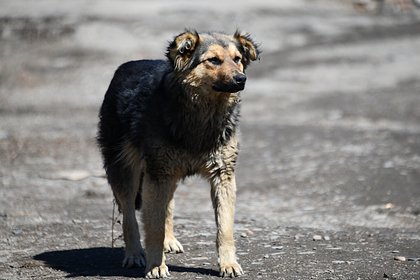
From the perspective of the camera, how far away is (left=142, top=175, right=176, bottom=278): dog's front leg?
743 centimetres

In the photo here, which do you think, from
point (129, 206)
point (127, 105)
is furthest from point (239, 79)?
point (129, 206)

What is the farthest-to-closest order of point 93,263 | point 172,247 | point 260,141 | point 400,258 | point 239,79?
point 260,141, point 172,247, point 93,263, point 400,258, point 239,79

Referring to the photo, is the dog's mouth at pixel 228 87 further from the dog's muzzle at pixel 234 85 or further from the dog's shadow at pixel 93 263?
the dog's shadow at pixel 93 263

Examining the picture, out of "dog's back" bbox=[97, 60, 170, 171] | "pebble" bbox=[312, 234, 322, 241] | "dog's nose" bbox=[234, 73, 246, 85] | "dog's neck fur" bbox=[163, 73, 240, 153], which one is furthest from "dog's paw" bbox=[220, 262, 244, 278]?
"pebble" bbox=[312, 234, 322, 241]

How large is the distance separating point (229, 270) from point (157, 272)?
24.0 inches

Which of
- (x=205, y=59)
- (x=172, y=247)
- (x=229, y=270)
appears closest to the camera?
(x=229, y=270)

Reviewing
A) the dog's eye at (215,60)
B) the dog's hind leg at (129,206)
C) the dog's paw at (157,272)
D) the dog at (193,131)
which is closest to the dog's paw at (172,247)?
the dog's hind leg at (129,206)

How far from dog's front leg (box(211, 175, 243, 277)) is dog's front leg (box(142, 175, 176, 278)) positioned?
1.42 ft

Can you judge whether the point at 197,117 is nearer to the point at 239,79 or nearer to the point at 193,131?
the point at 193,131

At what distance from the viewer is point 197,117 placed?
24.8 feet

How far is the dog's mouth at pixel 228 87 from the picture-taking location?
7.18 meters

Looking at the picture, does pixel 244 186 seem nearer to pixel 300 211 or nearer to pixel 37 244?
pixel 300 211

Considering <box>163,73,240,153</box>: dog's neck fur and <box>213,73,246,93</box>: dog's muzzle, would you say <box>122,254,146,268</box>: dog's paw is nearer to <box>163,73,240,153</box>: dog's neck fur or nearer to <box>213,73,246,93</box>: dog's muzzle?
<box>163,73,240,153</box>: dog's neck fur

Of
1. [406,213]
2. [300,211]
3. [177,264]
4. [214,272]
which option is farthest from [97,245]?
[406,213]
